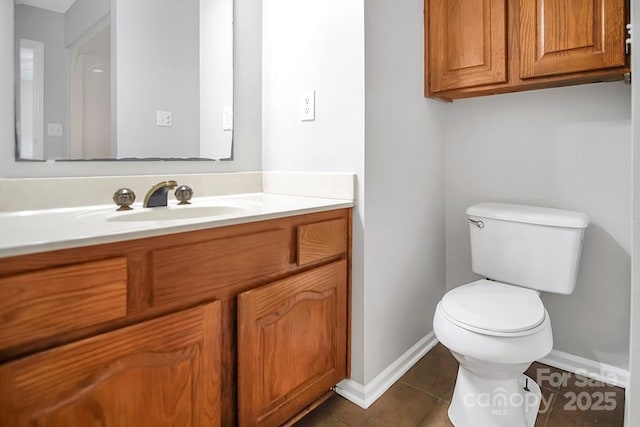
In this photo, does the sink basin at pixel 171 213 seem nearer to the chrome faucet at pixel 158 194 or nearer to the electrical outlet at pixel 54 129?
the chrome faucet at pixel 158 194

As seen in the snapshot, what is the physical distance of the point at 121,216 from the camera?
1.18 metres

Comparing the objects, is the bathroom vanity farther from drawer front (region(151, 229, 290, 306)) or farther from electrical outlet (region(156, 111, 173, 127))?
electrical outlet (region(156, 111, 173, 127))

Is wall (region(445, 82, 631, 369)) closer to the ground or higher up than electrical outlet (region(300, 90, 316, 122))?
closer to the ground

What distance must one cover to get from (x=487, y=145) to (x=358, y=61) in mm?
918

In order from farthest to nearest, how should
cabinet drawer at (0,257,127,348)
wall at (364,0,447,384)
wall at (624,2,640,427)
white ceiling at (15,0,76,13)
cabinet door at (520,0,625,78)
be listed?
→ wall at (364,0,447,384)
cabinet door at (520,0,625,78)
white ceiling at (15,0,76,13)
wall at (624,2,640,427)
cabinet drawer at (0,257,127,348)

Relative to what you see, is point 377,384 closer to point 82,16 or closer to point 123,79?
point 123,79

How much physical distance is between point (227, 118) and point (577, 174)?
63.4 inches

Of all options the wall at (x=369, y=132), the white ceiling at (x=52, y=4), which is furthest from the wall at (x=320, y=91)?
the white ceiling at (x=52, y=4)

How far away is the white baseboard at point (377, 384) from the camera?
58.9 inches

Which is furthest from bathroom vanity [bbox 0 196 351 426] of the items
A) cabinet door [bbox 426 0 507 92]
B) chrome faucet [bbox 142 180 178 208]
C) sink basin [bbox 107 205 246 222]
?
cabinet door [bbox 426 0 507 92]

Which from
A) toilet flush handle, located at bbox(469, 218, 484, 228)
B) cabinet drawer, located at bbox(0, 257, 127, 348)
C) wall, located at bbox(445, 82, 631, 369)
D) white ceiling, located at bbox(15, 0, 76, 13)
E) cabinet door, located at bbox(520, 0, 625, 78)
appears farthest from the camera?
toilet flush handle, located at bbox(469, 218, 484, 228)

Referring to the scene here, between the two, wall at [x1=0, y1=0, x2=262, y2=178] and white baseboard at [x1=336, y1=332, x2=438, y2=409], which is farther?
white baseboard at [x1=336, y1=332, x2=438, y2=409]

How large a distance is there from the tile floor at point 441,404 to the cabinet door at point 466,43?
1.35 meters

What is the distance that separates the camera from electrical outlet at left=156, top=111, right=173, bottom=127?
146 centimetres
